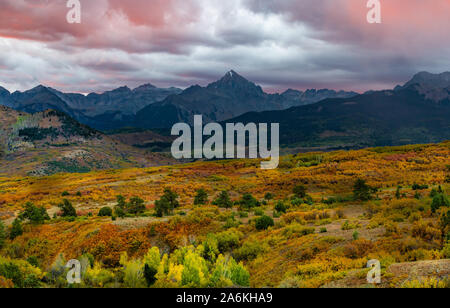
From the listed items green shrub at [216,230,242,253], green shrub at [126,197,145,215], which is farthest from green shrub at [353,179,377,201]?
green shrub at [126,197,145,215]

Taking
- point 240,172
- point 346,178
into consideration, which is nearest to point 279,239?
point 346,178

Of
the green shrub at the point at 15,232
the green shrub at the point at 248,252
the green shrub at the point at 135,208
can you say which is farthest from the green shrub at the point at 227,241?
the green shrub at the point at 15,232

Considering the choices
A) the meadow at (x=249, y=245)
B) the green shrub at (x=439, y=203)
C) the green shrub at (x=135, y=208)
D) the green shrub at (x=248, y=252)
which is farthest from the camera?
the green shrub at (x=135, y=208)

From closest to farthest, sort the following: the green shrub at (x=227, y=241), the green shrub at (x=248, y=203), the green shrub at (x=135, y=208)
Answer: the green shrub at (x=227, y=241) → the green shrub at (x=248, y=203) → the green shrub at (x=135, y=208)

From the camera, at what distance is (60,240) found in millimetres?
27641

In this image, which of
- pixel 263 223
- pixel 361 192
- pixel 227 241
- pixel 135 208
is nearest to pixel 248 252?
pixel 227 241

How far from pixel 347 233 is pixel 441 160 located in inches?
1998

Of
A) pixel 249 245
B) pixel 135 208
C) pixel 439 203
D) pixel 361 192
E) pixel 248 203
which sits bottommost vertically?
pixel 135 208

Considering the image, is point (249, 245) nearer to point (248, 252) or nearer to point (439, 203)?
point (248, 252)

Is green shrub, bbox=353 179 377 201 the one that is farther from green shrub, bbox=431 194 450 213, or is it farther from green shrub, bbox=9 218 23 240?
green shrub, bbox=9 218 23 240

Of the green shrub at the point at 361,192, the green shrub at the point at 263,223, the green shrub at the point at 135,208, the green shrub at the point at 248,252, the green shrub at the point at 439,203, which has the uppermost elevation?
the green shrub at the point at 439,203

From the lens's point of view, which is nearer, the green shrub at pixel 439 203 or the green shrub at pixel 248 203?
the green shrub at pixel 439 203

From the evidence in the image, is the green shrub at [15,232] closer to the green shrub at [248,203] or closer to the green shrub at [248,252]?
the green shrub at [248,252]
